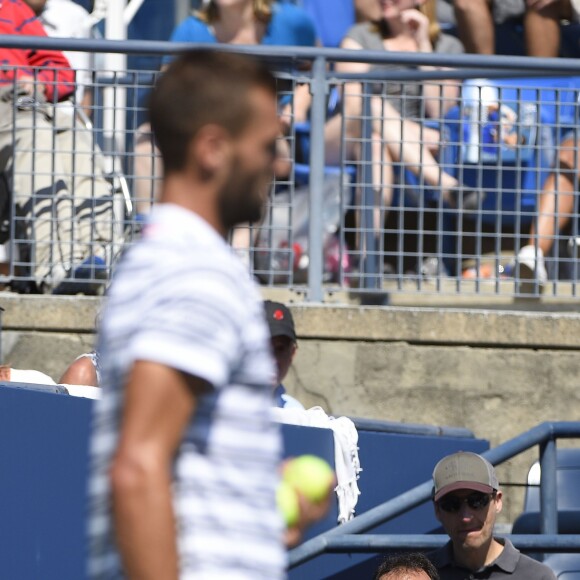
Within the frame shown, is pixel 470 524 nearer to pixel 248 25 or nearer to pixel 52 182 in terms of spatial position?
pixel 52 182

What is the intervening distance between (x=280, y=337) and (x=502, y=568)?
1.35 meters

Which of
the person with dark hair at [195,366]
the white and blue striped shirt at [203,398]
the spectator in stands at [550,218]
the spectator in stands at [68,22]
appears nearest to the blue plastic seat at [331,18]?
the spectator in stands at [68,22]

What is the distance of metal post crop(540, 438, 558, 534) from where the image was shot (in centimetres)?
562

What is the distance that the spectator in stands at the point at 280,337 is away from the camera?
20.1 ft

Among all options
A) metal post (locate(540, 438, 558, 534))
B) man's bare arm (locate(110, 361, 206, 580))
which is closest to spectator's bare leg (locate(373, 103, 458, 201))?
metal post (locate(540, 438, 558, 534))

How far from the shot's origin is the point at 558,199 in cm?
754

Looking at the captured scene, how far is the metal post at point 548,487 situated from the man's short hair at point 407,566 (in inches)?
24.4

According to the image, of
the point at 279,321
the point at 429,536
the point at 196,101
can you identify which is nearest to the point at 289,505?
the point at 196,101

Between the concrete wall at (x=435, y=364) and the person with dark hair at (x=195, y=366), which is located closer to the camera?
the person with dark hair at (x=195, y=366)

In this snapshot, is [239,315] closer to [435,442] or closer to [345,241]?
[435,442]

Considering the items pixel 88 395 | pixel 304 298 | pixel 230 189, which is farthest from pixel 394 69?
pixel 230 189

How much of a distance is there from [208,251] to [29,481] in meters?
2.40

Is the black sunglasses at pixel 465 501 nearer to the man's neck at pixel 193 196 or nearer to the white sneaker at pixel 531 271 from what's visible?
the white sneaker at pixel 531 271

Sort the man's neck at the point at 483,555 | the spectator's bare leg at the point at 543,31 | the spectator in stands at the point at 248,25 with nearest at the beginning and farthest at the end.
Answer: the man's neck at the point at 483,555 < the spectator in stands at the point at 248,25 < the spectator's bare leg at the point at 543,31
